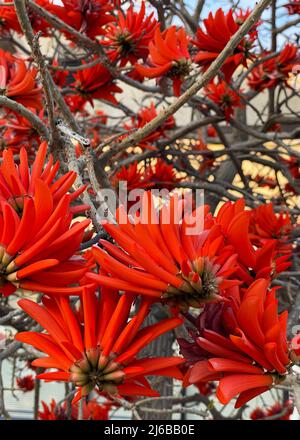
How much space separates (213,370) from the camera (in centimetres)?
37

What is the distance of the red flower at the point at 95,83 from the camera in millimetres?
1264

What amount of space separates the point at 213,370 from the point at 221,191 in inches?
45.2

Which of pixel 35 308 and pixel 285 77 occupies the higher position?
pixel 285 77

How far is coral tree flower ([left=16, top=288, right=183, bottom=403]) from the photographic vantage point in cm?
36

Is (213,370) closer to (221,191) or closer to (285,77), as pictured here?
(221,191)

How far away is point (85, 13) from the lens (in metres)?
1.15

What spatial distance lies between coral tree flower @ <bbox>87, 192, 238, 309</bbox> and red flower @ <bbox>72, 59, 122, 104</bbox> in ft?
3.01

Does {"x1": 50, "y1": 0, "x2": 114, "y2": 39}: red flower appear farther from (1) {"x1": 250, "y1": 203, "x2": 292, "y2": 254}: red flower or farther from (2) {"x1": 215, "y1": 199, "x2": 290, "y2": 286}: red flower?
(2) {"x1": 215, "y1": 199, "x2": 290, "y2": 286}: red flower

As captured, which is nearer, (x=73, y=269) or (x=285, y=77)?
(x=73, y=269)

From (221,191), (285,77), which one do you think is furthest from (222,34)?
(285,77)

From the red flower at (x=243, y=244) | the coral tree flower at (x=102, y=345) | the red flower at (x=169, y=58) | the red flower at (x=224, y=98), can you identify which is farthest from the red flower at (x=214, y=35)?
the coral tree flower at (x=102, y=345)

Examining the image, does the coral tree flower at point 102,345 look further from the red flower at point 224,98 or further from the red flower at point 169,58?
the red flower at point 224,98
